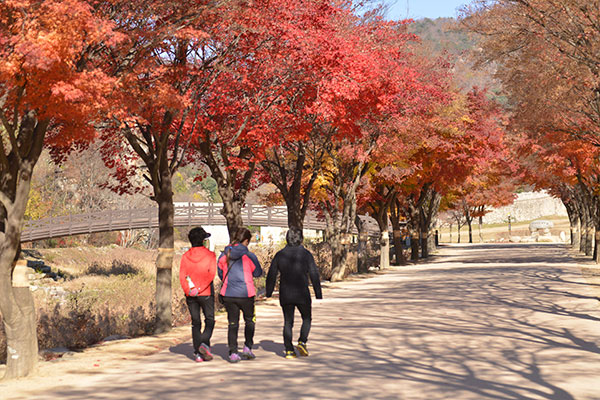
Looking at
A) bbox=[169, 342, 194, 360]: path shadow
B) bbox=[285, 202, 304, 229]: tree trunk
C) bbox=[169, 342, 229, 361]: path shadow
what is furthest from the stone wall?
bbox=[169, 342, 229, 361]: path shadow

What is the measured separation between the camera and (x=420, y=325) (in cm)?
1447

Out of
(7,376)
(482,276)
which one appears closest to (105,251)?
(482,276)

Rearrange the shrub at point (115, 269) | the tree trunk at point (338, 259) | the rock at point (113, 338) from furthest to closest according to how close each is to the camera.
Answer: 1. the shrub at point (115, 269)
2. the tree trunk at point (338, 259)
3. the rock at point (113, 338)

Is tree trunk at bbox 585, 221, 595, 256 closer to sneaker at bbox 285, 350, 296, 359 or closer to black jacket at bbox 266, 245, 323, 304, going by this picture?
black jacket at bbox 266, 245, 323, 304

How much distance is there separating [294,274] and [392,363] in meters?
1.77

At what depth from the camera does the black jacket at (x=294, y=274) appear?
1077cm

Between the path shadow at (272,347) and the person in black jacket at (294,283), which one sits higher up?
the person in black jacket at (294,283)

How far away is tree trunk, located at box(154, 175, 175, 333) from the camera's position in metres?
15.3

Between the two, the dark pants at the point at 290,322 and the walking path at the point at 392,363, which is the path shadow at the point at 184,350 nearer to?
the walking path at the point at 392,363

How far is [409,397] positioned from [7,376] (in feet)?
16.9

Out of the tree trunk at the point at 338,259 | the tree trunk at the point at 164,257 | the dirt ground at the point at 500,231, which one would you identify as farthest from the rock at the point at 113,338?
the dirt ground at the point at 500,231

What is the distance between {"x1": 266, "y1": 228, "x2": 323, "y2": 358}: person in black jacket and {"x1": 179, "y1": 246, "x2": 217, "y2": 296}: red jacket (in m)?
0.84

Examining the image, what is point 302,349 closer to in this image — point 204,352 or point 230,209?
point 204,352

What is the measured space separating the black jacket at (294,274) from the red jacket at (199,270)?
0.84 m
